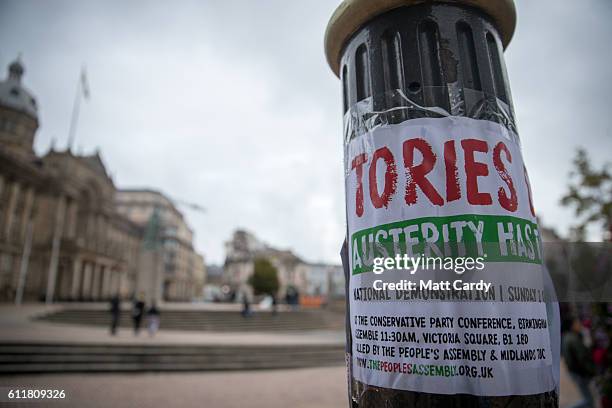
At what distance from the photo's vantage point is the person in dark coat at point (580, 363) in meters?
5.75

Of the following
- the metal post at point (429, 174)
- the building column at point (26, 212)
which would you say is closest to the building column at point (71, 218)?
the building column at point (26, 212)

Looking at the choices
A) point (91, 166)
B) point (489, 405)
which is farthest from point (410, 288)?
point (91, 166)

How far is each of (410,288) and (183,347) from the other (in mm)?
11952

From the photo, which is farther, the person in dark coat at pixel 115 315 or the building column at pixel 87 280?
the building column at pixel 87 280

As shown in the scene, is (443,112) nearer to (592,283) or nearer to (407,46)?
(407,46)

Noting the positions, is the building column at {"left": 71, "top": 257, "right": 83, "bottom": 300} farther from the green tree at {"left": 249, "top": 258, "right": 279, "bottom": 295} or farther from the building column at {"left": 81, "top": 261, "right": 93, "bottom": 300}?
the green tree at {"left": 249, "top": 258, "right": 279, "bottom": 295}

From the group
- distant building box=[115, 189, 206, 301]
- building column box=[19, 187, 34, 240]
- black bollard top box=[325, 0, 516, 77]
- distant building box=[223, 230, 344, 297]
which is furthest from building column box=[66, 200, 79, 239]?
black bollard top box=[325, 0, 516, 77]

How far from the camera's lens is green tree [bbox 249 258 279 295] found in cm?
5691

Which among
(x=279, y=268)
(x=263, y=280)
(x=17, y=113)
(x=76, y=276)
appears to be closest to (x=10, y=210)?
(x=76, y=276)

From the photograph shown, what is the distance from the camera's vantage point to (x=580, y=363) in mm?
5785

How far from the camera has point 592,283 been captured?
2146 millimetres

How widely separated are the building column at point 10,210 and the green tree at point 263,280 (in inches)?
1206

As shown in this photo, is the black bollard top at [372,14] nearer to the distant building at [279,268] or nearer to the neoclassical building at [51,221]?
the neoclassical building at [51,221]

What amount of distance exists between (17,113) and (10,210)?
22.7 meters
